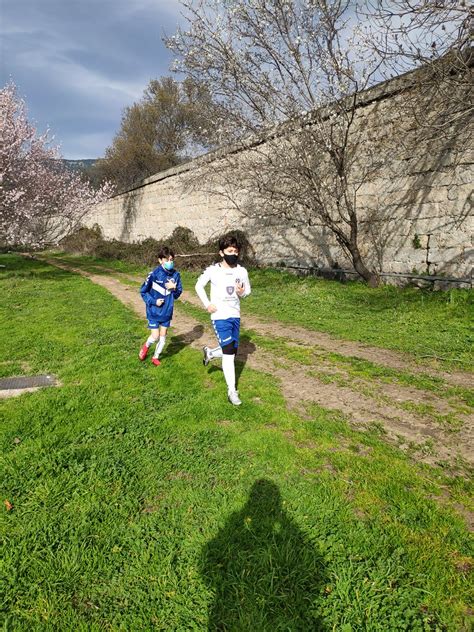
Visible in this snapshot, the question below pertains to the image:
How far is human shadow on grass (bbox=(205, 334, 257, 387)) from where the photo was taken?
526 cm

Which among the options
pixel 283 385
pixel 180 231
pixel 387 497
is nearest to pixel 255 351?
pixel 283 385

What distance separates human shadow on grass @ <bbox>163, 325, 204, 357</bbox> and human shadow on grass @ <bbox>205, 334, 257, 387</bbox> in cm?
95

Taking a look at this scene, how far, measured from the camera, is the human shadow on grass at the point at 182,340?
20.7ft

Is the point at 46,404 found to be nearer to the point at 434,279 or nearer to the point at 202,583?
the point at 202,583

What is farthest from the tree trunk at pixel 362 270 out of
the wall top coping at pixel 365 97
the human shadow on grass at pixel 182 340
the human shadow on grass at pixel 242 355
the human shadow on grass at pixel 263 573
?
the human shadow on grass at pixel 263 573

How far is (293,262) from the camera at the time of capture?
12.7 m

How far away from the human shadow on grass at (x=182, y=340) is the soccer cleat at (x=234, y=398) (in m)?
2.12

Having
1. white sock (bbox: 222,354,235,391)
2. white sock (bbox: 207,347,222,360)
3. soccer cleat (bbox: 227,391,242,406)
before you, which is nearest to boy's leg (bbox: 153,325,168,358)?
white sock (bbox: 207,347,222,360)

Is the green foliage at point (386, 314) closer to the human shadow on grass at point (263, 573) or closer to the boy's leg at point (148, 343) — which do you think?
the boy's leg at point (148, 343)

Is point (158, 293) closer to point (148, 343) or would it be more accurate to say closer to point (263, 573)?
point (148, 343)

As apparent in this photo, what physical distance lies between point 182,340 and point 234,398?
9.63 ft

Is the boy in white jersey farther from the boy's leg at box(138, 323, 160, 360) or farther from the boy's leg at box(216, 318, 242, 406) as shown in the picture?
the boy's leg at box(138, 323, 160, 360)

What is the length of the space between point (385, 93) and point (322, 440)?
9.02 metres

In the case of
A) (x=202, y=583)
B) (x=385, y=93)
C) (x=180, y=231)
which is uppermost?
→ (x=385, y=93)
